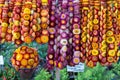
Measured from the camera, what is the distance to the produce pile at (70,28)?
1.88 metres

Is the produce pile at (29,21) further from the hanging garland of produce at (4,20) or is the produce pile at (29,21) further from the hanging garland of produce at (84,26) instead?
the hanging garland of produce at (84,26)

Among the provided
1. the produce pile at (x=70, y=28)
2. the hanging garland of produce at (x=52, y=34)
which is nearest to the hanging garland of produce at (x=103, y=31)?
the produce pile at (x=70, y=28)

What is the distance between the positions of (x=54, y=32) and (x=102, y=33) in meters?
0.28

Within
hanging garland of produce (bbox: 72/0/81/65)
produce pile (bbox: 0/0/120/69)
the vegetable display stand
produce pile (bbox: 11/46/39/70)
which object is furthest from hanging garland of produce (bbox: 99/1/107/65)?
the vegetable display stand

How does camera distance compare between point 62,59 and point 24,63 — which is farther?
point 24,63

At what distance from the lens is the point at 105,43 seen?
1888mm

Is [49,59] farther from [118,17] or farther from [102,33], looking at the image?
[118,17]

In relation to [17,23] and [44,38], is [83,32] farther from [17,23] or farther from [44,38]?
[17,23]

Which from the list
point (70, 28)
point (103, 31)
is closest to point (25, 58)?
point (70, 28)

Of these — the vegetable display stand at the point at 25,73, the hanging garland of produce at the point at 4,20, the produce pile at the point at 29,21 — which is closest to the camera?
the produce pile at the point at 29,21

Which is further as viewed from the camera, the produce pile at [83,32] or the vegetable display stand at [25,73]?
the vegetable display stand at [25,73]

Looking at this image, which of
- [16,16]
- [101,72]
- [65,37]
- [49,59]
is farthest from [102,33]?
[101,72]

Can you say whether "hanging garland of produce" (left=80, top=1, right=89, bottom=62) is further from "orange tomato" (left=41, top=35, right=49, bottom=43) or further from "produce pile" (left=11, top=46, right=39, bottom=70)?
"produce pile" (left=11, top=46, right=39, bottom=70)

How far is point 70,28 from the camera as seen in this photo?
74.9 inches
